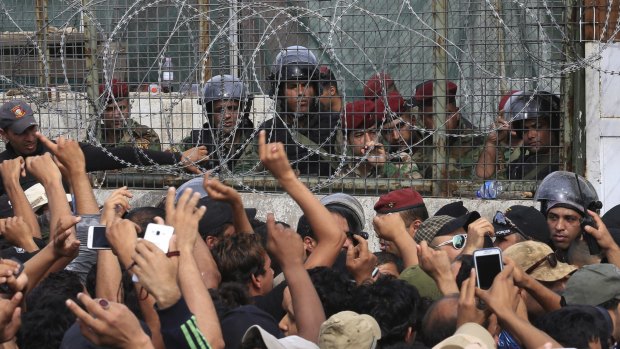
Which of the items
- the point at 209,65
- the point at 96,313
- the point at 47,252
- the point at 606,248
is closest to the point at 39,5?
the point at 209,65

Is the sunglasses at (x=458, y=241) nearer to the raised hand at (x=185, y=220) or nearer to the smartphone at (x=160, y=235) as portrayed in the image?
the raised hand at (x=185, y=220)

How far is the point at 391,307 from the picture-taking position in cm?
480

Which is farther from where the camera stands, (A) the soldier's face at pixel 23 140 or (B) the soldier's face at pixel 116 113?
(B) the soldier's face at pixel 116 113

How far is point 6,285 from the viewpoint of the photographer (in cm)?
444

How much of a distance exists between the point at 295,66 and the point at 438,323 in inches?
147

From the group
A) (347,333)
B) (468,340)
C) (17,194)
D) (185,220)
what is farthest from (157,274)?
(17,194)

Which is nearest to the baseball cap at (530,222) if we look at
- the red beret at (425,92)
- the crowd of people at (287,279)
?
the crowd of people at (287,279)

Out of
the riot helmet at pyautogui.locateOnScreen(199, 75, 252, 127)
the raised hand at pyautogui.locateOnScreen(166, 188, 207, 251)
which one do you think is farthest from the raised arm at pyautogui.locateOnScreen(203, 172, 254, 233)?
the riot helmet at pyautogui.locateOnScreen(199, 75, 252, 127)

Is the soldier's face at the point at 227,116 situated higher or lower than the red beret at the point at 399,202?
higher

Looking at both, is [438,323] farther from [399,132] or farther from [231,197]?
[399,132]

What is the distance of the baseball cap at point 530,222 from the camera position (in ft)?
21.6

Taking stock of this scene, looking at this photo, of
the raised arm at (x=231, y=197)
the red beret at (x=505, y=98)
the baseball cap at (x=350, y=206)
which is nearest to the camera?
the raised arm at (x=231, y=197)

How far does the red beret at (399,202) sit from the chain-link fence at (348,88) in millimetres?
553

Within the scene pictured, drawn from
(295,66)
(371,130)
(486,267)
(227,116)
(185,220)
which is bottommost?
(486,267)
